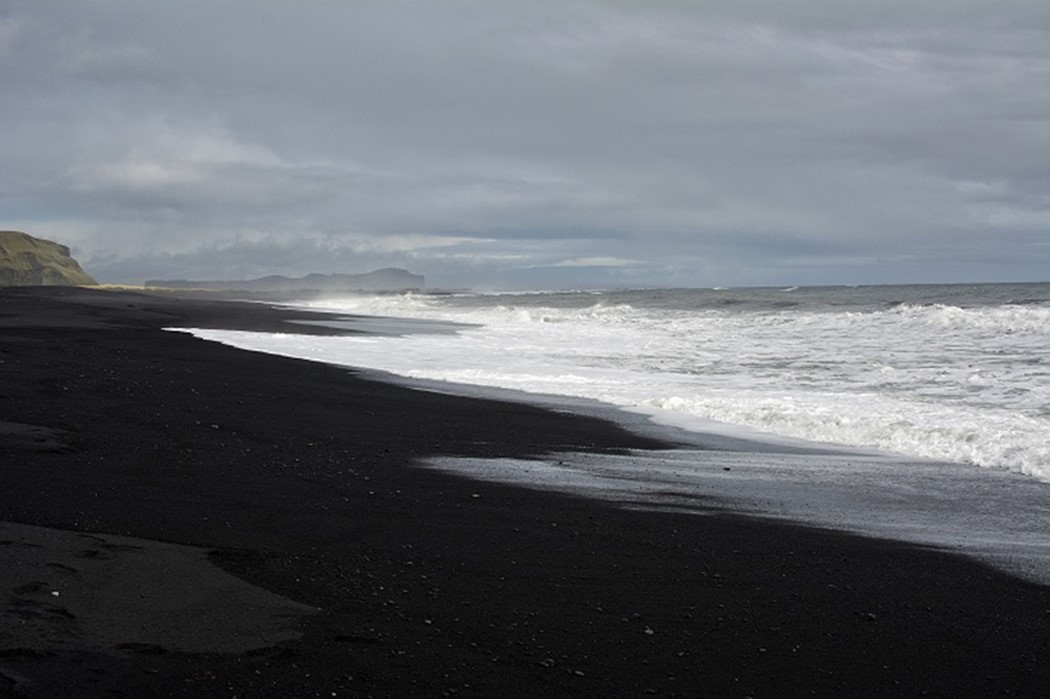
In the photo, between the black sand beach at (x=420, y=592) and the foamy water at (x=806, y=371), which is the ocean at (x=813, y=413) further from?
the black sand beach at (x=420, y=592)

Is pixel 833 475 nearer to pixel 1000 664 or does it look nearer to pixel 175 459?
pixel 1000 664

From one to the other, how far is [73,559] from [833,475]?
5.82 metres

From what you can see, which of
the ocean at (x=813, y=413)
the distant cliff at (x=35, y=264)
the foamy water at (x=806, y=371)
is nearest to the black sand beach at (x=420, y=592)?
the ocean at (x=813, y=413)

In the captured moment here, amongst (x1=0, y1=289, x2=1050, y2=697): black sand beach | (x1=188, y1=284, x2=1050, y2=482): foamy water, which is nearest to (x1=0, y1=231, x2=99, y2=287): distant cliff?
(x1=188, y1=284, x2=1050, y2=482): foamy water

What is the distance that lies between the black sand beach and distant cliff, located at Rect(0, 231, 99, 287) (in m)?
75.9

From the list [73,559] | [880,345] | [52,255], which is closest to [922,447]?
[73,559]

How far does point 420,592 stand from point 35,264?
88641mm

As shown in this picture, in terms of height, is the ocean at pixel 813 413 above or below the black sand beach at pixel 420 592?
above

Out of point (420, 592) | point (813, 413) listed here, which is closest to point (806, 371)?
point (813, 413)

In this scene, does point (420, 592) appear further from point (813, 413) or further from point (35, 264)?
point (35, 264)

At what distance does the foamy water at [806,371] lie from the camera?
9828mm

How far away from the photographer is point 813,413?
35.7 feet

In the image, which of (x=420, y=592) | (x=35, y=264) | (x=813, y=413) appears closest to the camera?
(x=420, y=592)

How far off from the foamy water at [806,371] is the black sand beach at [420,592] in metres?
3.92
